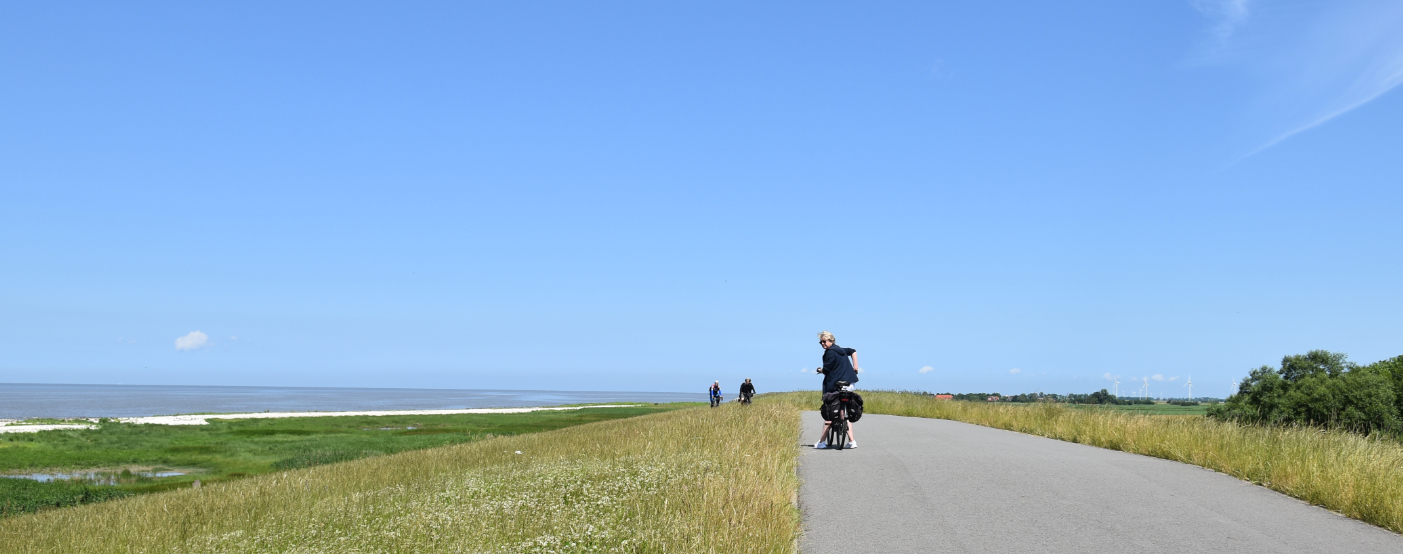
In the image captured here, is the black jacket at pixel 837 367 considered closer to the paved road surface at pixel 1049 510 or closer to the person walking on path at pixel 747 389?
the paved road surface at pixel 1049 510

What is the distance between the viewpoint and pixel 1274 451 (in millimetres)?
12477

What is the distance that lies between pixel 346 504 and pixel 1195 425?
50.4ft

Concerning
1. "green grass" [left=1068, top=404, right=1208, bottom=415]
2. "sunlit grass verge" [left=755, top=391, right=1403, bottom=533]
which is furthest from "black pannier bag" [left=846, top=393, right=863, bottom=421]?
"green grass" [left=1068, top=404, right=1208, bottom=415]

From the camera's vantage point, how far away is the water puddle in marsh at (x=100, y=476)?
1009 inches

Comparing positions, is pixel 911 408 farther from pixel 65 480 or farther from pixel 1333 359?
pixel 1333 359

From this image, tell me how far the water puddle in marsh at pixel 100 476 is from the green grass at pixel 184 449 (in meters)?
0.49

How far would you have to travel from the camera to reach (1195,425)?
55.0 feet

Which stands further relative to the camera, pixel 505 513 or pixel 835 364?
pixel 835 364

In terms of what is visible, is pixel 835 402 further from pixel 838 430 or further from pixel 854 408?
pixel 838 430

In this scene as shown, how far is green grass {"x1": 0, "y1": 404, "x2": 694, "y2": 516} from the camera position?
909 inches

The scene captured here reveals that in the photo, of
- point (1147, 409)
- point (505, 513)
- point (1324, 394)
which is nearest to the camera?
point (505, 513)

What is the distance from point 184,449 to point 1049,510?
37.0m

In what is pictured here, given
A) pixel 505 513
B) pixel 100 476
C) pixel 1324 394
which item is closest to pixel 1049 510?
pixel 505 513

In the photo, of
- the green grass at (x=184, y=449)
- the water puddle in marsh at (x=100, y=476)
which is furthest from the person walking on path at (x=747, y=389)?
the water puddle in marsh at (x=100, y=476)
